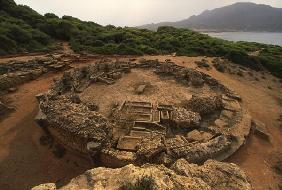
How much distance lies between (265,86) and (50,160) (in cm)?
1955

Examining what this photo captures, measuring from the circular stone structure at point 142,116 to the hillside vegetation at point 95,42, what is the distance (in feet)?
36.7

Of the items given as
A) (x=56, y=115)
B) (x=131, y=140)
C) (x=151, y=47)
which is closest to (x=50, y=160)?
(x=56, y=115)

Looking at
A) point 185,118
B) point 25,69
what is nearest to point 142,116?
point 185,118

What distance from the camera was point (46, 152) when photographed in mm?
13562

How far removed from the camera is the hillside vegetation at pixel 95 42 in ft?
103

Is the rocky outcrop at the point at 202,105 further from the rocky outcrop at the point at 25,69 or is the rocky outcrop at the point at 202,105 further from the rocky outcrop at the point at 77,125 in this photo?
the rocky outcrop at the point at 25,69

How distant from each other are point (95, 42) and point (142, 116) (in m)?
21.9

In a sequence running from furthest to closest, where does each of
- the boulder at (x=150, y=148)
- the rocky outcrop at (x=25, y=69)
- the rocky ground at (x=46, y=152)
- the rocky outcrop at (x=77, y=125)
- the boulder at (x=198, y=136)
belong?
1. the rocky outcrop at (x=25, y=69)
2. the boulder at (x=198, y=136)
3. the rocky outcrop at (x=77, y=125)
4. the rocky ground at (x=46, y=152)
5. the boulder at (x=150, y=148)

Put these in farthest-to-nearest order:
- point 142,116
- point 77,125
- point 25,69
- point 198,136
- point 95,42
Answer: point 95,42 < point 25,69 < point 142,116 < point 198,136 < point 77,125

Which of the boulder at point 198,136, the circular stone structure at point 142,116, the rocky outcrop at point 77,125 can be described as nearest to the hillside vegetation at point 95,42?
the circular stone structure at point 142,116

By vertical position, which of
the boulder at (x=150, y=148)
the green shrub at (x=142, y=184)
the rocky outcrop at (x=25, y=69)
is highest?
the green shrub at (x=142, y=184)

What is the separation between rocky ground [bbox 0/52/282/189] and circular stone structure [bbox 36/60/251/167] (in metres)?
0.77

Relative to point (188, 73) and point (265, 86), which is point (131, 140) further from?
point (265, 86)

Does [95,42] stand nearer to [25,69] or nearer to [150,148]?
[25,69]
